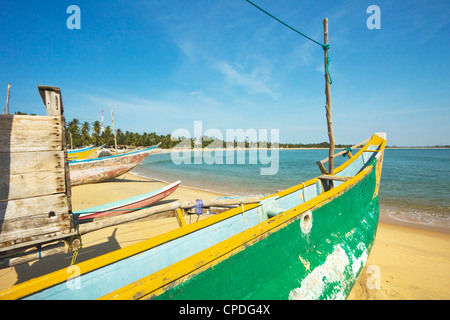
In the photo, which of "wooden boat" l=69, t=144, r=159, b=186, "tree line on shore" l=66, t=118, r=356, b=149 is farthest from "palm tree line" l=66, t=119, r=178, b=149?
"wooden boat" l=69, t=144, r=159, b=186

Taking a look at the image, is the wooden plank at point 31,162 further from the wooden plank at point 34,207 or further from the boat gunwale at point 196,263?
the boat gunwale at point 196,263

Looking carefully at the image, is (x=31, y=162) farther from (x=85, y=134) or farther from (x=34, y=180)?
(x=85, y=134)

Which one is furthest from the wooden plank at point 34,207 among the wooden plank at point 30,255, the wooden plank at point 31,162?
the wooden plank at point 30,255

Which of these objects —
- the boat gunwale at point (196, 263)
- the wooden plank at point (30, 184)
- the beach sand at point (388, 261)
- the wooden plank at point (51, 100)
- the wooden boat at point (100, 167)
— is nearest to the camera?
the boat gunwale at point (196, 263)

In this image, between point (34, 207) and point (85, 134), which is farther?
point (85, 134)

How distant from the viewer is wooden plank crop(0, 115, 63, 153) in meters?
1.82

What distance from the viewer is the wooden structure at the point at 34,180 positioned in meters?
1.83

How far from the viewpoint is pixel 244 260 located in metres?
2.16

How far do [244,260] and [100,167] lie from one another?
1387cm

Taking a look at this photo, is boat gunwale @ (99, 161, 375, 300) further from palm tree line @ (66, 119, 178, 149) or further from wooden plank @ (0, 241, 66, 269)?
palm tree line @ (66, 119, 178, 149)

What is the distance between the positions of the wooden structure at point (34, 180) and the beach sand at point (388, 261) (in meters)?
1.09

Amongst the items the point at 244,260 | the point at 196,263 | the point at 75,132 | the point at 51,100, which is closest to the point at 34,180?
the point at 51,100

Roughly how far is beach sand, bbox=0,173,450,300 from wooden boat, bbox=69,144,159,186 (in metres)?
8.48
